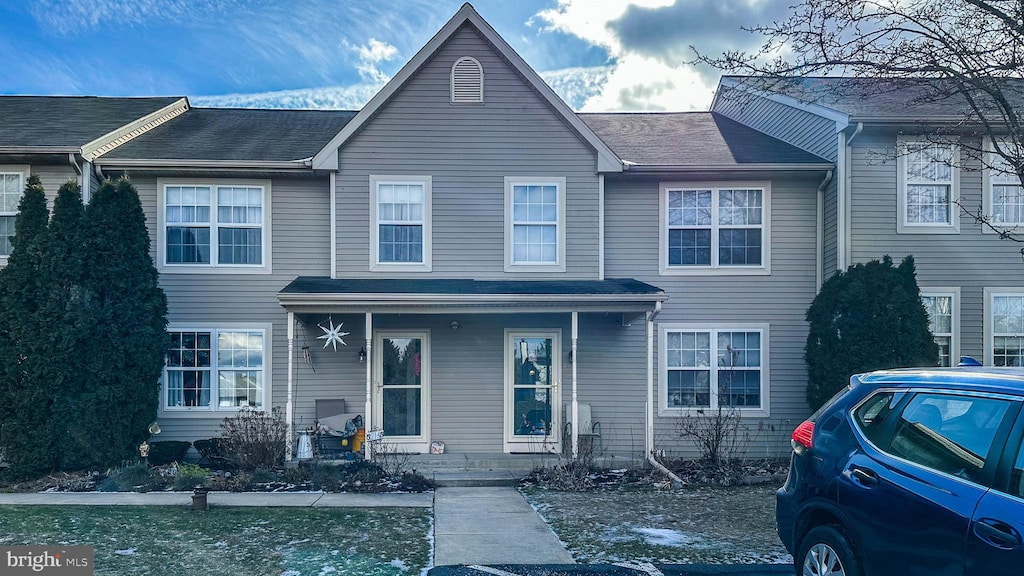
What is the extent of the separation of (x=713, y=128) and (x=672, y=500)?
27.0ft

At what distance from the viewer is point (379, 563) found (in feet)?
21.2

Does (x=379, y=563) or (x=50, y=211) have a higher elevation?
(x=50, y=211)

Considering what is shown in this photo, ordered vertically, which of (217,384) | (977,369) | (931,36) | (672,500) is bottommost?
(672,500)

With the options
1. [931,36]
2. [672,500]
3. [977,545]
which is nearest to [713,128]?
[931,36]

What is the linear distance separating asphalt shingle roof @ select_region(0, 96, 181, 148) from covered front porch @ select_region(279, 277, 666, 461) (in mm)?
4516

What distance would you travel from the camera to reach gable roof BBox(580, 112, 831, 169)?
1251cm

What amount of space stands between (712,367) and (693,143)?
13.6 ft

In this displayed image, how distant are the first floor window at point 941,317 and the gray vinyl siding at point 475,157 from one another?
5.52 m

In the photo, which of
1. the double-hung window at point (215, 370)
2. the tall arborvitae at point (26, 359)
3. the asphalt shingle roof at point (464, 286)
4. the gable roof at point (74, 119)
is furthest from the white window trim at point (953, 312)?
the gable roof at point (74, 119)

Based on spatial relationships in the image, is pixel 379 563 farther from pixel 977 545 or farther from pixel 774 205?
pixel 774 205

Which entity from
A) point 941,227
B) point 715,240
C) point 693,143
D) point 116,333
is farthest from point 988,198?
point 116,333

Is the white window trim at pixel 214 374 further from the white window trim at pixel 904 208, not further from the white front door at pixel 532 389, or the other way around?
the white window trim at pixel 904 208

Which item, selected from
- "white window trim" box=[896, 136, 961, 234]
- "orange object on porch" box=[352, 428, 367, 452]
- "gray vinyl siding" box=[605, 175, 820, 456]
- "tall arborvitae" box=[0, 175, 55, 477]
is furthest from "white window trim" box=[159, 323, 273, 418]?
"white window trim" box=[896, 136, 961, 234]

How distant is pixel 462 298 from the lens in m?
11.0
